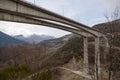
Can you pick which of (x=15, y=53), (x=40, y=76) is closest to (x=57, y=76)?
(x=40, y=76)

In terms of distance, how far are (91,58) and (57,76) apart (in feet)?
54.2

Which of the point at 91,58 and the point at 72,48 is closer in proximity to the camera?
the point at 91,58

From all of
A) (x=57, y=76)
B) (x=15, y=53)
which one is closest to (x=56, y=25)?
(x=57, y=76)

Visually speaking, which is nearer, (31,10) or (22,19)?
(31,10)

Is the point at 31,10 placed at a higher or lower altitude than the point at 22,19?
higher

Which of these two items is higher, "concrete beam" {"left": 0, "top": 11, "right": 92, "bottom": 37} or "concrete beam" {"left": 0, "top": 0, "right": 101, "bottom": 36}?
"concrete beam" {"left": 0, "top": 0, "right": 101, "bottom": 36}

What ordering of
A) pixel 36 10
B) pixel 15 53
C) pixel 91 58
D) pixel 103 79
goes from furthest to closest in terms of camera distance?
pixel 15 53
pixel 91 58
pixel 103 79
pixel 36 10

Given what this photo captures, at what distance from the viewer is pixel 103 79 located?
28578 millimetres

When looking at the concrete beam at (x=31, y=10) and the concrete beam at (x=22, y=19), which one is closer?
the concrete beam at (x=31, y=10)

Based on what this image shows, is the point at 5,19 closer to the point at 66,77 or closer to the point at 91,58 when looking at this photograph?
Answer: the point at 66,77

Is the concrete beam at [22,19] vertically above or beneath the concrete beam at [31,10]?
beneath

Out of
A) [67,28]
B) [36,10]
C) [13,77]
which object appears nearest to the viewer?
[36,10]

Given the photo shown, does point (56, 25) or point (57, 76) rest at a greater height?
point (56, 25)

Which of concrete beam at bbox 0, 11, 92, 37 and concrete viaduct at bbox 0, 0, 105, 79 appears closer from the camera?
concrete viaduct at bbox 0, 0, 105, 79
